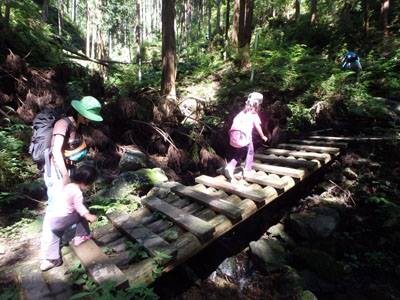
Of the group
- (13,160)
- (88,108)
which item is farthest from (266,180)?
(13,160)

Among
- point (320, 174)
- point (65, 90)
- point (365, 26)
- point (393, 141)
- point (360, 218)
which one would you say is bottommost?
point (360, 218)

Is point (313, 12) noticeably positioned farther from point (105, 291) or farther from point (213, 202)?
point (105, 291)

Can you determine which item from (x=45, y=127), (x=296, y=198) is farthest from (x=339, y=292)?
(x=45, y=127)

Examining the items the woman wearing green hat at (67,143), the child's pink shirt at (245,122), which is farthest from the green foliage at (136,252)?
the child's pink shirt at (245,122)

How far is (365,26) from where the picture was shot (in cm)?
1522

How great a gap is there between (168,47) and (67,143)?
6.23m

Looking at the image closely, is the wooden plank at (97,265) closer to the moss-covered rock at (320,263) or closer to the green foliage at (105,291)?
the green foliage at (105,291)

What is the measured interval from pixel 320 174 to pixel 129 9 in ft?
140

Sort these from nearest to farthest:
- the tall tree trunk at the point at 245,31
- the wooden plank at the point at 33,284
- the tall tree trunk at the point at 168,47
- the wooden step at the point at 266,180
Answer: the wooden plank at the point at 33,284, the wooden step at the point at 266,180, the tall tree trunk at the point at 168,47, the tall tree trunk at the point at 245,31

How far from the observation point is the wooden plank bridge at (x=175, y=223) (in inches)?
129

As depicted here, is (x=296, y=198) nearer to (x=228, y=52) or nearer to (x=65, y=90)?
(x=65, y=90)

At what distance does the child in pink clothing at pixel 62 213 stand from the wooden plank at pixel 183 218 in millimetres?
1354

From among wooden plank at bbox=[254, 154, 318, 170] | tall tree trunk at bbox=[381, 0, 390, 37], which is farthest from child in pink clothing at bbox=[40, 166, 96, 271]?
tall tree trunk at bbox=[381, 0, 390, 37]

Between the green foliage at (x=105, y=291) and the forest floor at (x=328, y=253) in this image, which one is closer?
the green foliage at (x=105, y=291)
